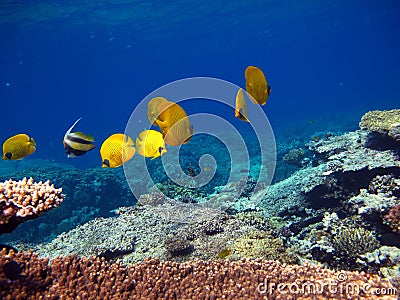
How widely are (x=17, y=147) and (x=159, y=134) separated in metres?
2.96

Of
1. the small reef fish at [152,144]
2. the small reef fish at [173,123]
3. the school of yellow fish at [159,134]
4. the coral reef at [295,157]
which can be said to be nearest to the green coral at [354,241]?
the school of yellow fish at [159,134]

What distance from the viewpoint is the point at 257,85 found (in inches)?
140

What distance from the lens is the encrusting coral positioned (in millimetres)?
3125

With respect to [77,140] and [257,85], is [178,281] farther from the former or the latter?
[257,85]

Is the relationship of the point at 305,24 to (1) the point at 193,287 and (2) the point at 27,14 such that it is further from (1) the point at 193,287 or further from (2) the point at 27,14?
(1) the point at 193,287

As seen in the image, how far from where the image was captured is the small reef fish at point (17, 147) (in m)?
5.20

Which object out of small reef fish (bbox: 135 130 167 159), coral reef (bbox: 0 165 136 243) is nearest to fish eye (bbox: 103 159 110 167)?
small reef fish (bbox: 135 130 167 159)

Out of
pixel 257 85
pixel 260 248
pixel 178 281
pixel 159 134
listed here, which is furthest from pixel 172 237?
pixel 257 85

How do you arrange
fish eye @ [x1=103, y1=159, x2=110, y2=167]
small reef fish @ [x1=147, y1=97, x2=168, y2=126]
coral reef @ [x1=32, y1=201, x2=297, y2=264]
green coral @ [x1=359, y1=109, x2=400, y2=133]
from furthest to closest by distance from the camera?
1. green coral @ [x1=359, y1=109, x2=400, y2=133]
2. coral reef @ [x1=32, y1=201, x2=297, y2=264]
3. fish eye @ [x1=103, y1=159, x2=110, y2=167]
4. small reef fish @ [x1=147, y1=97, x2=168, y2=126]

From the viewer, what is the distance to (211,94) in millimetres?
6531

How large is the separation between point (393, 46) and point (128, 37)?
14073cm

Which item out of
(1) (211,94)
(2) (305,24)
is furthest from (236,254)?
(2) (305,24)

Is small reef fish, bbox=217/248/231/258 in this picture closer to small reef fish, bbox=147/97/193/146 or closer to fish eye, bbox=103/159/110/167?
small reef fish, bbox=147/97/193/146

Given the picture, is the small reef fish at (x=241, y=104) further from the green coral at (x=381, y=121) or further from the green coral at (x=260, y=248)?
the green coral at (x=381, y=121)
